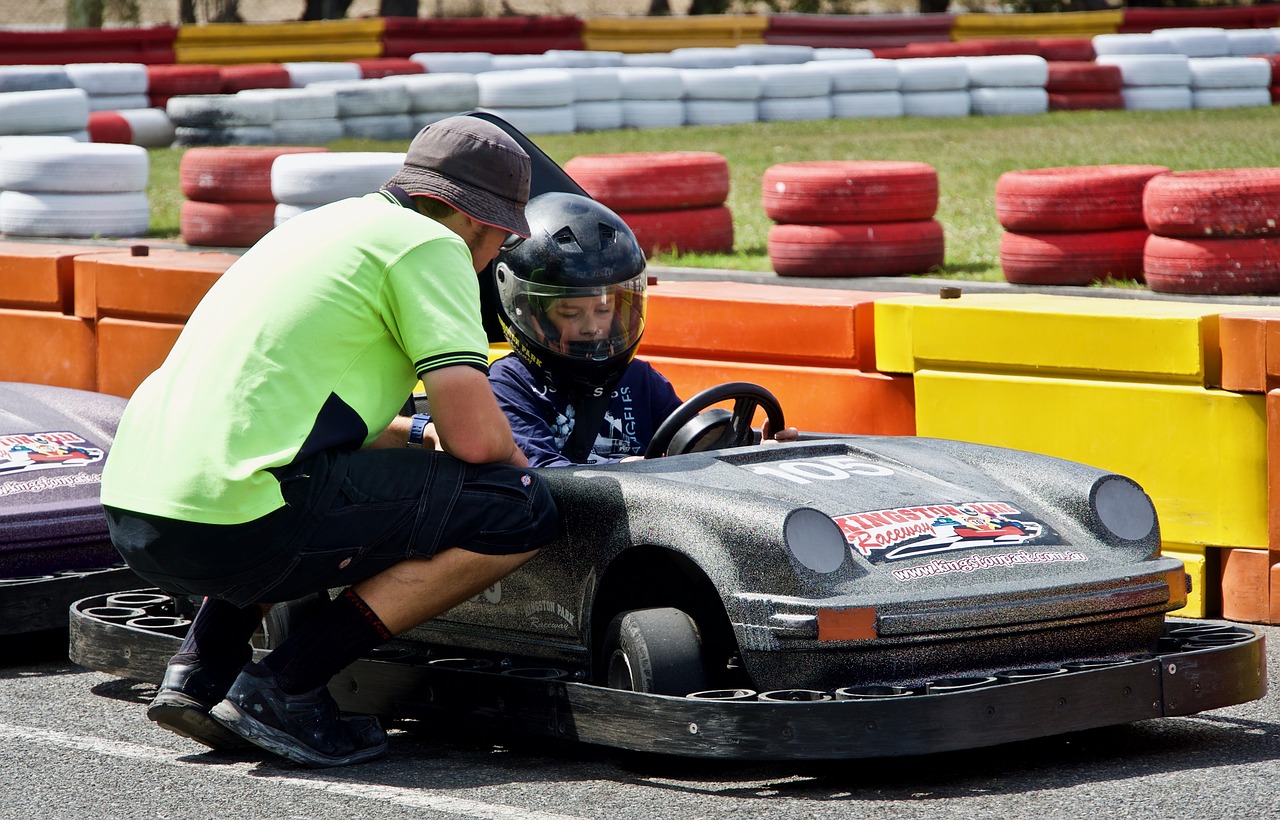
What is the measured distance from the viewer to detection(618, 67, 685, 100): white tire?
19.2 metres

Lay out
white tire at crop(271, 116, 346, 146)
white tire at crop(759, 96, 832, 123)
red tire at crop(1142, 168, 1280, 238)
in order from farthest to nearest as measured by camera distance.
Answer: white tire at crop(759, 96, 832, 123) < white tire at crop(271, 116, 346, 146) < red tire at crop(1142, 168, 1280, 238)

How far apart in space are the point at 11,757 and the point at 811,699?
179 cm

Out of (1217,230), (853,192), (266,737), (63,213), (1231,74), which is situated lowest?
(266,737)

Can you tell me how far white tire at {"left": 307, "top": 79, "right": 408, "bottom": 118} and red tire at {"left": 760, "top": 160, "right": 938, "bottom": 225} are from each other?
29.8ft

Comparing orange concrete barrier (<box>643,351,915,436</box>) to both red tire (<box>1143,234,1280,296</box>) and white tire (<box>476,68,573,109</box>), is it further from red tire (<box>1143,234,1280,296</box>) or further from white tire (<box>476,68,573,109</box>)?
white tire (<box>476,68,573,109</box>)

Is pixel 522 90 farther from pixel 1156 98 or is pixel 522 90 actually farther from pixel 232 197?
pixel 232 197

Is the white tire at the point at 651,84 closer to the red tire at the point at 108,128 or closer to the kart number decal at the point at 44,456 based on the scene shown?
the red tire at the point at 108,128

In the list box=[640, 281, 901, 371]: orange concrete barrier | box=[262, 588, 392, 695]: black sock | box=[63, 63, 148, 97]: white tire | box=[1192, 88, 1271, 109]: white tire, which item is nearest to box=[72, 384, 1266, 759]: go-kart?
box=[262, 588, 392, 695]: black sock

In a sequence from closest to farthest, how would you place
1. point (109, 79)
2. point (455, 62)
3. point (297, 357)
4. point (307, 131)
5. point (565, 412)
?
point (297, 357), point (565, 412), point (307, 131), point (109, 79), point (455, 62)

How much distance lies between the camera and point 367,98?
17.7m

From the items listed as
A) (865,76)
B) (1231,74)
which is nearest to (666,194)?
(865,76)

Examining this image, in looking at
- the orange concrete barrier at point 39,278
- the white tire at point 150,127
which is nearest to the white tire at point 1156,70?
the white tire at point 150,127

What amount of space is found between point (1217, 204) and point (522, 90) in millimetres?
11119

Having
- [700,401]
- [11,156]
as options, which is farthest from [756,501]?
[11,156]
